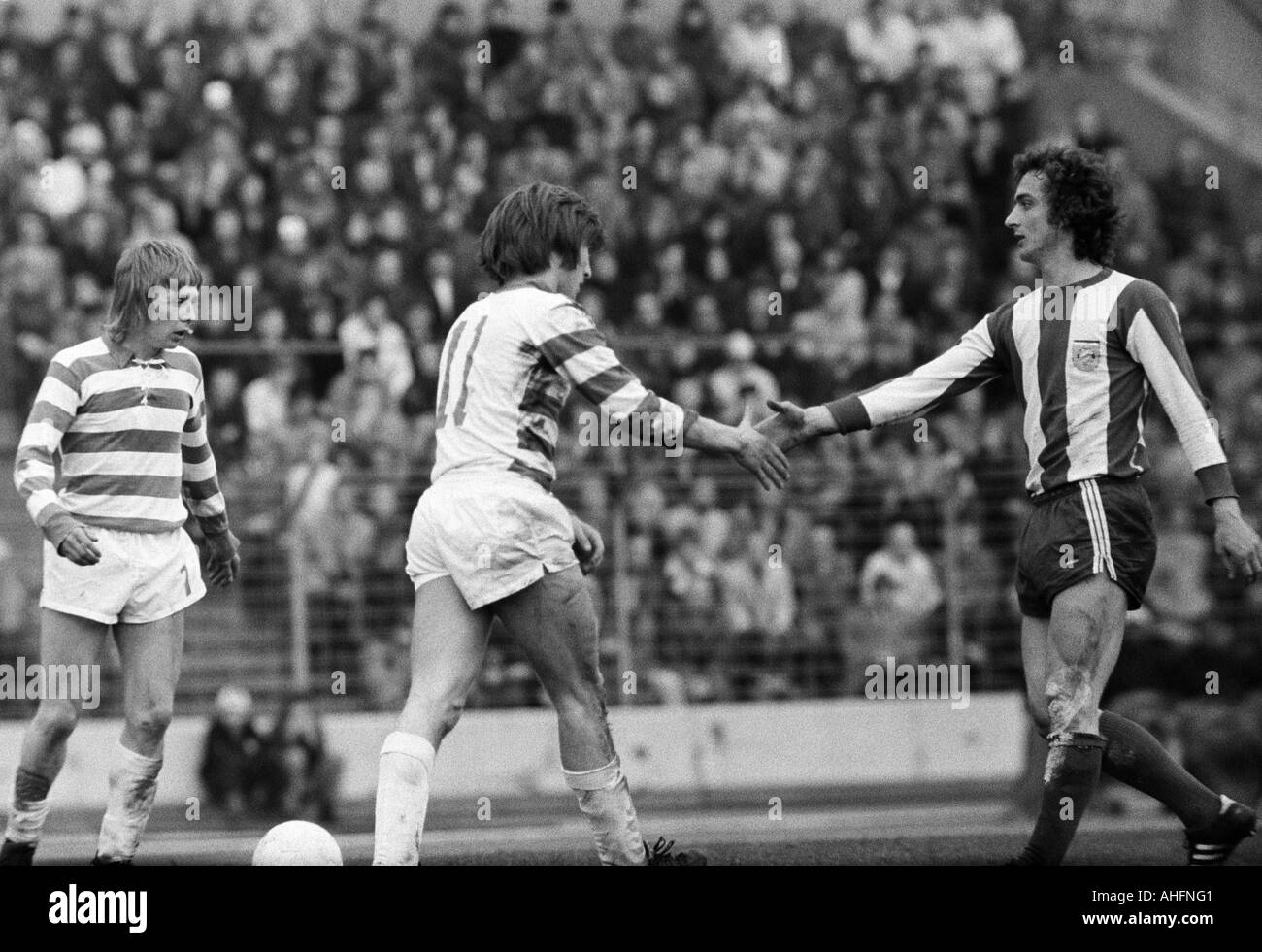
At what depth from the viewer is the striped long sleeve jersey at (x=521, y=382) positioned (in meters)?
6.59

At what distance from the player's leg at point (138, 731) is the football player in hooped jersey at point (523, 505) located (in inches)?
46.8

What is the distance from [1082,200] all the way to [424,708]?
2981 millimetres

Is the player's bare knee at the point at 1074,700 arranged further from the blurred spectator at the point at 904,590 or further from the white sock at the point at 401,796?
the blurred spectator at the point at 904,590

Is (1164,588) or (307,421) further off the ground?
(307,421)

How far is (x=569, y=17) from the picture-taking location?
18.6 metres

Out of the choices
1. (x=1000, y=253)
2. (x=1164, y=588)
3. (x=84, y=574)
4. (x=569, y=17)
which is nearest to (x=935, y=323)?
(x=1000, y=253)

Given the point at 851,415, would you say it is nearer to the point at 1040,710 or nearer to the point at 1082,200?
the point at 1082,200

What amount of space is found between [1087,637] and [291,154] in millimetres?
10916

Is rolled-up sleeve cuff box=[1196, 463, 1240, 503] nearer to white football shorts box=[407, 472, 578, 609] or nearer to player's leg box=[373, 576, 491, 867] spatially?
white football shorts box=[407, 472, 578, 609]

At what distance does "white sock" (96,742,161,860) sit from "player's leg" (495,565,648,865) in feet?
5.40

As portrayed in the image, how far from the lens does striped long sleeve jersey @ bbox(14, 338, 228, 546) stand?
7246mm

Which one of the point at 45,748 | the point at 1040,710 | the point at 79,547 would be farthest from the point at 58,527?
the point at 1040,710

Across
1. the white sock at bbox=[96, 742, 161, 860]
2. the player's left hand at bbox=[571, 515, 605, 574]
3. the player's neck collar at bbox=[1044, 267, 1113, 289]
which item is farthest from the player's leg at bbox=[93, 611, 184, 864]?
the player's neck collar at bbox=[1044, 267, 1113, 289]
